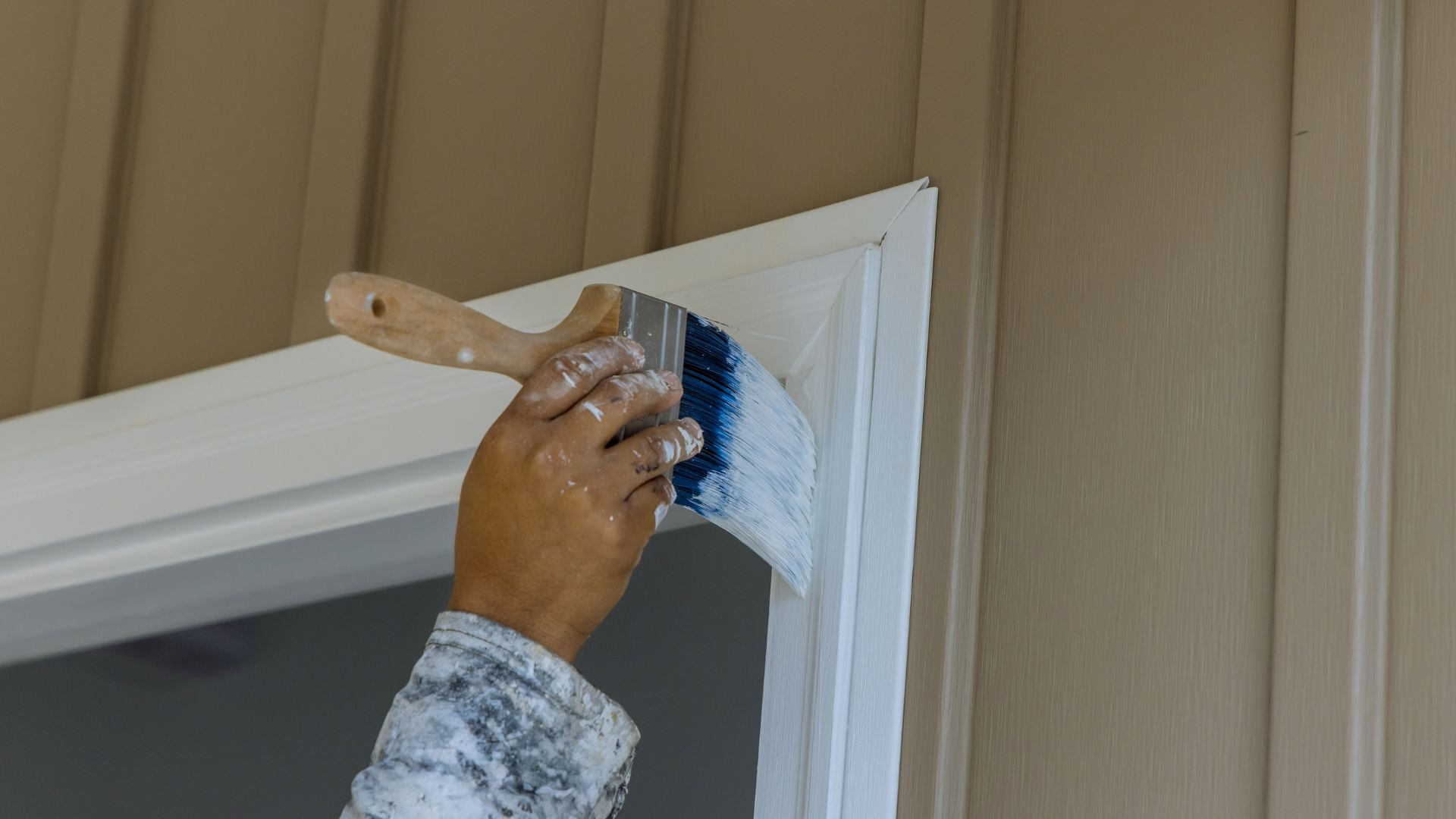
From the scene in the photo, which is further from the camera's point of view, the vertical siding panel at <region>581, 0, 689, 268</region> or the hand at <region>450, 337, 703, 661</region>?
the vertical siding panel at <region>581, 0, 689, 268</region>

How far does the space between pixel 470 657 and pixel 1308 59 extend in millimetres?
629

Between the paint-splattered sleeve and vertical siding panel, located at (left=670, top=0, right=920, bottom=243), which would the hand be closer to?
the paint-splattered sleeve

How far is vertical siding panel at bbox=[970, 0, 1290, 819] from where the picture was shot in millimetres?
833

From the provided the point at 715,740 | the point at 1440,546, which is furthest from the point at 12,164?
the point at 1440,546

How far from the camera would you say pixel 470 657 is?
2.66 feet

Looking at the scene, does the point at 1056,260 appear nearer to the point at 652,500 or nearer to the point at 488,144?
the point at 652,500

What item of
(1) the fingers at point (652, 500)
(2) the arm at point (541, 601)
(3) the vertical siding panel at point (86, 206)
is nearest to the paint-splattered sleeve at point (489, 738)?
(2) the arm at point (541, 601)

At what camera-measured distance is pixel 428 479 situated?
127cm

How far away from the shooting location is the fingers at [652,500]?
2.86ft

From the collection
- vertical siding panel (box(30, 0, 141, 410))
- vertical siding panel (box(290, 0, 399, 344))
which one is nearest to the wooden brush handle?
vertical siding panel (box(290, 0, 399, 344))

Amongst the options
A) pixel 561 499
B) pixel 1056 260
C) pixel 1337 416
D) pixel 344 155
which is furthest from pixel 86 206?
pixel 1337 416

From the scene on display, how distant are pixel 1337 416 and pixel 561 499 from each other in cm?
46

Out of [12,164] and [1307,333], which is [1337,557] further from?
[12,164]

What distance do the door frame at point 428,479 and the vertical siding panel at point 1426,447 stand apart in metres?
0.31
